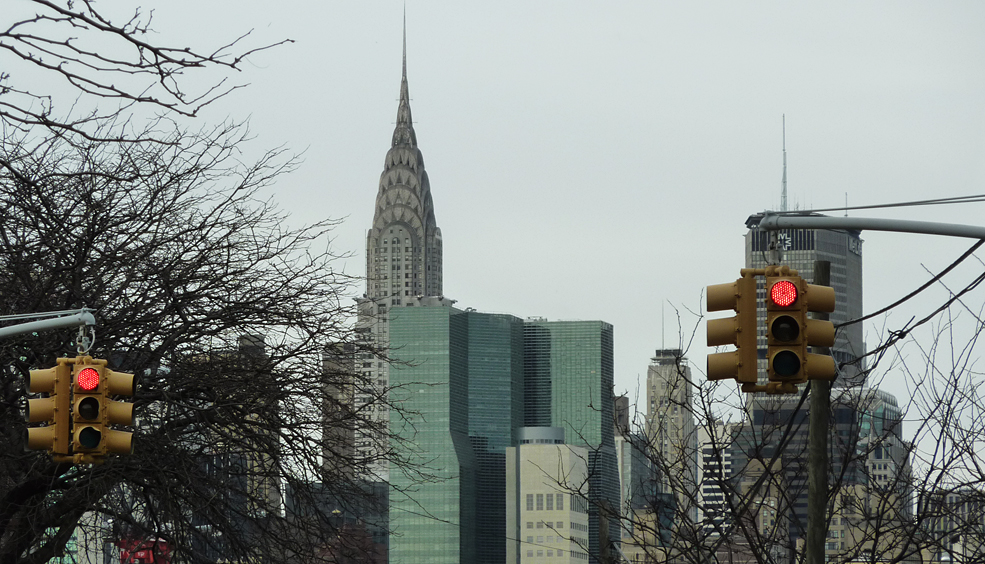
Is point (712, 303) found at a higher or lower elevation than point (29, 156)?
lower

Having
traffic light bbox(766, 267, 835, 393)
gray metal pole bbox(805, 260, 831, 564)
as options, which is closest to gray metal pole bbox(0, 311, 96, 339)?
traffic light bbox(766, 267, 835, 393)

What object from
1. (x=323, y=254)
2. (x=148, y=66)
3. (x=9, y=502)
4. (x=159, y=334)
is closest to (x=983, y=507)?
(x=323, y=254)

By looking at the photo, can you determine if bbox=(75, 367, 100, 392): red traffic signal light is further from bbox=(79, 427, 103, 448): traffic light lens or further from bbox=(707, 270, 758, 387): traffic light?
bbox=(707, 270, 758, 387): traffic light

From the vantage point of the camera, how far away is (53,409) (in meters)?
11.0

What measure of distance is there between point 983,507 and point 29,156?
12213 millimetres

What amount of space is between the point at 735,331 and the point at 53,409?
4.89m

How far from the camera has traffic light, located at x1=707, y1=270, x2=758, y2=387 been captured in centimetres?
966

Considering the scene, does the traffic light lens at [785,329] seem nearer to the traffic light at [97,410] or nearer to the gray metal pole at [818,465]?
the gray metal pole at [818,465]

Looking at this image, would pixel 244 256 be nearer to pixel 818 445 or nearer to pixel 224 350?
pixel 224 350

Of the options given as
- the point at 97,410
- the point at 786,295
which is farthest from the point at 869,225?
the point at 97,410

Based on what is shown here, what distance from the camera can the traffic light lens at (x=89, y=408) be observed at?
11.0 m

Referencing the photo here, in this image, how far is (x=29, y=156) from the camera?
18.2 m

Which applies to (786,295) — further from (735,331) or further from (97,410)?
(97,410)

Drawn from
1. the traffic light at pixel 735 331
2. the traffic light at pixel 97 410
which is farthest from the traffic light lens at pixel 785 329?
the traffic light at pixel 97 410
